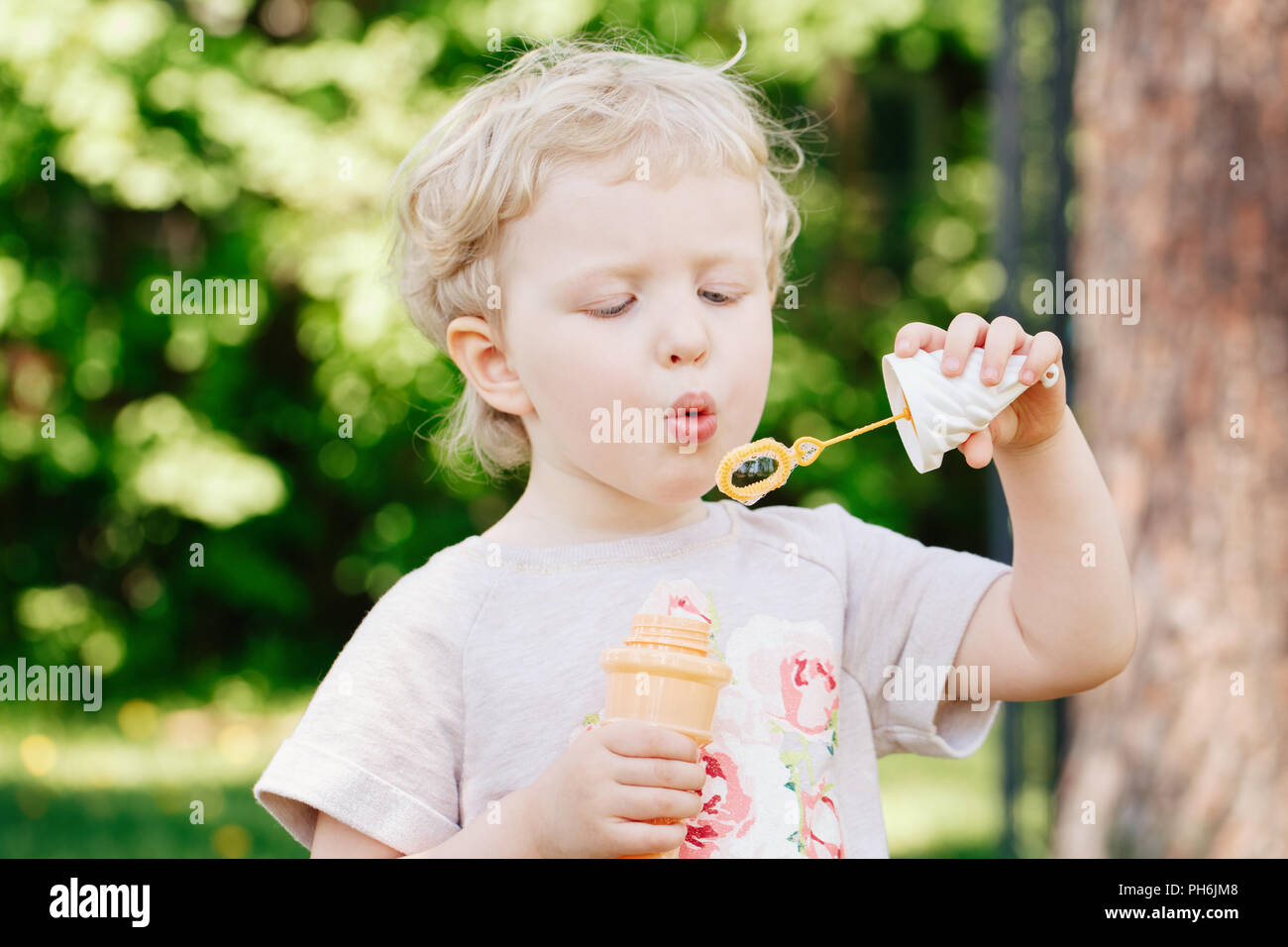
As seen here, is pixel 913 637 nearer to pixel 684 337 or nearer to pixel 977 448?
pixel 977 448

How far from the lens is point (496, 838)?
5.33 ft

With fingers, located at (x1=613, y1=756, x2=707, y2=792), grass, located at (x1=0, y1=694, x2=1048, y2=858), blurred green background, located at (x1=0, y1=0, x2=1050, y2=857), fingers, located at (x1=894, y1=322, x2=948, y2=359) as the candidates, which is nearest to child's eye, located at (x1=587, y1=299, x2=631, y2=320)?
fingers, located at (x1=894, y1=322, x2=948, y2=359)

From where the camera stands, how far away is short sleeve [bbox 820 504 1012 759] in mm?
1876

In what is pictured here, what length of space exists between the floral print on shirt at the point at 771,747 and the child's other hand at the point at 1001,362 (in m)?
0.36

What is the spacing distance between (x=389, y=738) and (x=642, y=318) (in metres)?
0.62

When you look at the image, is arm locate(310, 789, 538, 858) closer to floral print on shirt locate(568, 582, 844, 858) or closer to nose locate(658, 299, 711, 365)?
floral print on shirt locate(568, 582, 844, 858)

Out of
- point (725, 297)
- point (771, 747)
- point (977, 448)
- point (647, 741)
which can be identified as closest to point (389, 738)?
point (647, 741)

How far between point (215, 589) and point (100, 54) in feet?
9.32

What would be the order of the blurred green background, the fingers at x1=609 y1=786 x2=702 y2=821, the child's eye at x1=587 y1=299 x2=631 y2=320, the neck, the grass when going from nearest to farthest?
the fingers at x1=609 y1=786 x2=702 y2=821
the child's eye at x1=587 y1=299 x2=631 y2=320
the neck
the grass
the blurred green background

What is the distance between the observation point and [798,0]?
717 centimetres

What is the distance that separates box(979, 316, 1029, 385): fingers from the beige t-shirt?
0.39 meters

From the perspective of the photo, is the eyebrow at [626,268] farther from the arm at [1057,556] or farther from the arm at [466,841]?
the arm at [466,841]

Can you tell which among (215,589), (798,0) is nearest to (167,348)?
(215,589)

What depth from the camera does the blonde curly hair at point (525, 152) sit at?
1.78m
